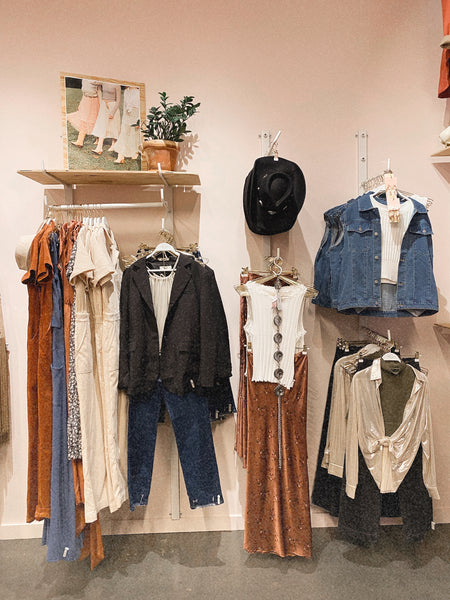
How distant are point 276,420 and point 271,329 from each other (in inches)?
17.6

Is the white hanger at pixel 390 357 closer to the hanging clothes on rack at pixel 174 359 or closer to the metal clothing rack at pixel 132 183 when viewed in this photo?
the hanging clothes on rack at pixel 174 359

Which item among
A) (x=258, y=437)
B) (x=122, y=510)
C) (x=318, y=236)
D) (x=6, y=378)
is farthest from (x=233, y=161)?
(x=122, y=510)

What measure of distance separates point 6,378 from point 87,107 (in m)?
1.51

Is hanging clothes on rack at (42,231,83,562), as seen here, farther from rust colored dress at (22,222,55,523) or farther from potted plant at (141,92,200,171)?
potted plant at (141,92,200,171)

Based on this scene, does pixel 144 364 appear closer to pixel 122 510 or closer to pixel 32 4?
pixel 122 510

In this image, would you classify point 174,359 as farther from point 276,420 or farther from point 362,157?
point 362,157

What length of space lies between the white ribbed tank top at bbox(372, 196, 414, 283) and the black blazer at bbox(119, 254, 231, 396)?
843 mm

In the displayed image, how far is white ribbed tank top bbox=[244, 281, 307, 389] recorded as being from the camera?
188cm

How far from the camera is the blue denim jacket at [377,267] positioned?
185 centimetres

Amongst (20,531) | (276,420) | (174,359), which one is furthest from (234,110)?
(20,531)

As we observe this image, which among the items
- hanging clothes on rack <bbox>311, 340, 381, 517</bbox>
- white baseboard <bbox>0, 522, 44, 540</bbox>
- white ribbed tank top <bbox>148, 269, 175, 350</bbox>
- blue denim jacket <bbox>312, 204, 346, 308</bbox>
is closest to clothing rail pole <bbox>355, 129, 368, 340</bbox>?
blue denim jacket <bbox>312, 204, 346, 308</bbox>

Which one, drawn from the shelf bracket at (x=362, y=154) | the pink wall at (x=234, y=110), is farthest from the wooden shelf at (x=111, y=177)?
the shelf bracket at (x=362, y=154)

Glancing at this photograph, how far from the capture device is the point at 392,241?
1.88 meters

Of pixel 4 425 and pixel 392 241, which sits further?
pixel 4 425
